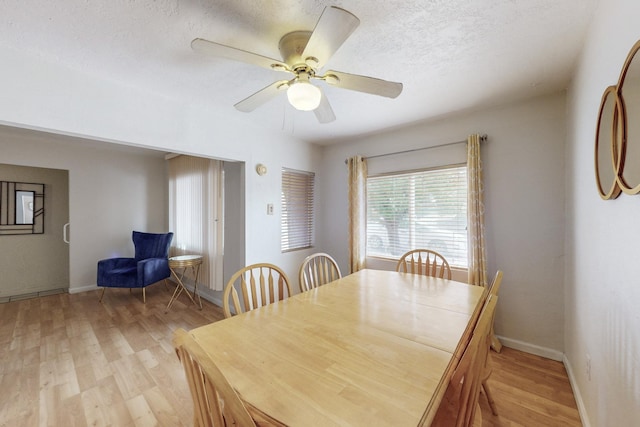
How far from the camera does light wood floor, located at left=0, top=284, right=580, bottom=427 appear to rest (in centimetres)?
158

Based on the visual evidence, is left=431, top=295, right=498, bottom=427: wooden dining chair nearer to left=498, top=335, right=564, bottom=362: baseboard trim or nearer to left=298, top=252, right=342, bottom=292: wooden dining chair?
left=298, top=252, right=342, bottom=292: wooden dining chair

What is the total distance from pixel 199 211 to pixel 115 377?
2.26 m

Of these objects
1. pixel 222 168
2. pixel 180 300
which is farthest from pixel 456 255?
pixel 180 300

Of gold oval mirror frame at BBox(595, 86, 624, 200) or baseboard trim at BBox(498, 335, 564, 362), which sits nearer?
gold oval mirror frame at BBox(595, 86, 624, 200)

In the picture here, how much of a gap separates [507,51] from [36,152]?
226 inches

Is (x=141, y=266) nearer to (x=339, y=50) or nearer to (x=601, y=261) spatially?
(x=339, y=50)

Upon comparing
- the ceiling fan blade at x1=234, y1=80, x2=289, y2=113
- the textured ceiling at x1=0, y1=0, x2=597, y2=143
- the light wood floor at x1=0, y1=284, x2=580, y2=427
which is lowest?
the light wood floor at x1=0, y1=284, x2=580, y2=427

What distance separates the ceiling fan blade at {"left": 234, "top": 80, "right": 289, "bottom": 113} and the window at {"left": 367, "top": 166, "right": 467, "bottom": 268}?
200 centimetres

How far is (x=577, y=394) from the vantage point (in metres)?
1.68

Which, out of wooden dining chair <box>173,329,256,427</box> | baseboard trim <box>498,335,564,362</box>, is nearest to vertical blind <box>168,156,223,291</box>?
wooden dining chair <box>173,329,256,427</box>

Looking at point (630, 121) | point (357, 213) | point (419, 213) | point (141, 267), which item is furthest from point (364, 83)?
point (141, 267)

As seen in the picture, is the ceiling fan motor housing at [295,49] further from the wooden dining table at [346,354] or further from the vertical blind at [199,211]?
the vertical blind at [199,211]

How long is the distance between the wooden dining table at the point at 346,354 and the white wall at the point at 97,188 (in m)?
4.40

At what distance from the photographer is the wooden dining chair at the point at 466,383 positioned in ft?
2.30
